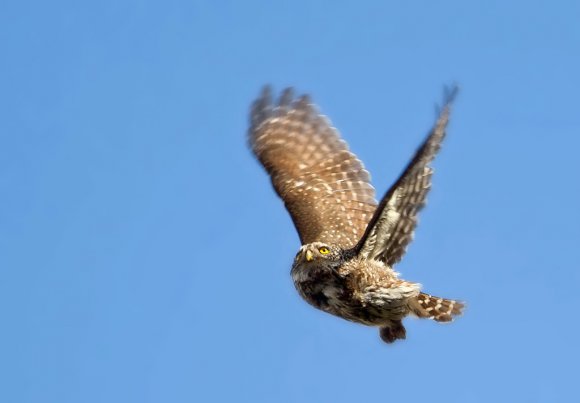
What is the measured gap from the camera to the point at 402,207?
501 inches

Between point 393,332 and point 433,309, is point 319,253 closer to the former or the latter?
point 393,332

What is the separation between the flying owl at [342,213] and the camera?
12.8 m

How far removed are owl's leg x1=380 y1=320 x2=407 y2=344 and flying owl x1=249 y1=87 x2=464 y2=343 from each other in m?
0.01

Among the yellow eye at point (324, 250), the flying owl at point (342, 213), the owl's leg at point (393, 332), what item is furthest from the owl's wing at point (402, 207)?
the owl's leg at point (393, 332)

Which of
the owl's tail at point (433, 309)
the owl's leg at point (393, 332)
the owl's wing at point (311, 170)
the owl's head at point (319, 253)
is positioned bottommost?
the owl's leg at point (393, 332)

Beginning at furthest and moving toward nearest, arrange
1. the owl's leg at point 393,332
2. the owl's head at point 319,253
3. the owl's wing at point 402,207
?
the owl's leg at point 393,332
the owl's head at point 319,253
the owl's wing at point 402,207

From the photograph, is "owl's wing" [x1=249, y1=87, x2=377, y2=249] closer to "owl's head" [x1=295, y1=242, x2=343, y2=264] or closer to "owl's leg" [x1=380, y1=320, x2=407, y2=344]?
"owl's head" [x1=295, y1=242, x2=343, y2=264]

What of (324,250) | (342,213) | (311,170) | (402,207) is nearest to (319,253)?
(324,250)

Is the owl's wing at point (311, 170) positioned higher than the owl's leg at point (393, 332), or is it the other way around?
the owl's wing at point (311, 170)

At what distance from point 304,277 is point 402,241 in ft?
3.75

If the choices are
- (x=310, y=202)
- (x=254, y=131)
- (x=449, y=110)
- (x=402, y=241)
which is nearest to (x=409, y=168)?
(x=449, y=110)

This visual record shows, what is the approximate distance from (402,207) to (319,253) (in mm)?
1238

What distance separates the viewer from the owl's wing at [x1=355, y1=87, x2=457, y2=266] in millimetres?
11328

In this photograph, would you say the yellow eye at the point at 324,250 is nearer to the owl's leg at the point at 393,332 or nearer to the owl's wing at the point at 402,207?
the owl's wing at the point at 402,207
